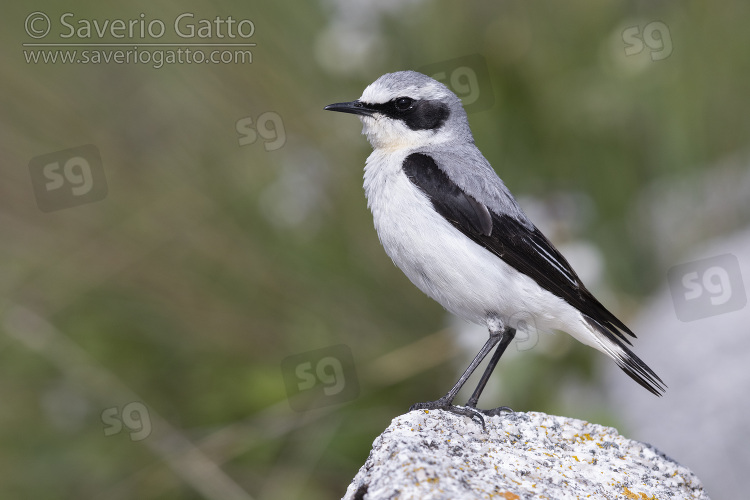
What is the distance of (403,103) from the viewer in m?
4.47

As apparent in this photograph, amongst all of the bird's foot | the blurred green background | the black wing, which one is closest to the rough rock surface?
the bird's foot

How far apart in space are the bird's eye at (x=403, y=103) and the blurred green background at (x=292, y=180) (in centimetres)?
210

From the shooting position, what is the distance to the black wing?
3980mm

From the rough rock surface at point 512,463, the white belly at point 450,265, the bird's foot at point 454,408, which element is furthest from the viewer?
the white belly at point 450,265

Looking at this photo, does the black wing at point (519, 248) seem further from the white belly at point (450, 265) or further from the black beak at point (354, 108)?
the black beak at point (354, 108)

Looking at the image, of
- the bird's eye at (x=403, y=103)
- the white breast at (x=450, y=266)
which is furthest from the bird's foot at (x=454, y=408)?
the bird's eye at (x=403, y=103)

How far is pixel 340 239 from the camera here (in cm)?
676

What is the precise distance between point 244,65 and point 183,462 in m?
3.38

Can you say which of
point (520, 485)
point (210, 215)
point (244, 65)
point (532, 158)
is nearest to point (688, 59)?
point (532, 158)

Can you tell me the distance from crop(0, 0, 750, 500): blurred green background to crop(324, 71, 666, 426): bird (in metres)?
1.90

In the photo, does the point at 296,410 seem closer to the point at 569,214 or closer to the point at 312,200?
the point at 312,200

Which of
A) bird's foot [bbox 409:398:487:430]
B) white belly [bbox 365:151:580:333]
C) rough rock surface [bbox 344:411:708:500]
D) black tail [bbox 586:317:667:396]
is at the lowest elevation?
rough rock surface [bbox 344:411:708:500]

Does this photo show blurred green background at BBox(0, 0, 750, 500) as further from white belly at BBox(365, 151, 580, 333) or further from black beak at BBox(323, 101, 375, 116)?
black beak at BBox(323, 101, 375, 116)

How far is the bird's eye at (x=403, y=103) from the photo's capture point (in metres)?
4.46
